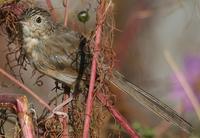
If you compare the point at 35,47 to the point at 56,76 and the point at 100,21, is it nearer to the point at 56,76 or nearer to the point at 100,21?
the point at 56,76

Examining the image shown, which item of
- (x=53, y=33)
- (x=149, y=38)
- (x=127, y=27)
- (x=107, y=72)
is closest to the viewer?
(x=107, y=72)

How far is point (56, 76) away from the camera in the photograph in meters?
3.04

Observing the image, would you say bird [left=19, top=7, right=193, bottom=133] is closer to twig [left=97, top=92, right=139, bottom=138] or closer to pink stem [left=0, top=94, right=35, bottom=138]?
twig [left=97, top=92, right=139, bottom=138]

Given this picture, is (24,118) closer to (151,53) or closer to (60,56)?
(60,56)

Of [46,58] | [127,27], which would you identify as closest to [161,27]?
[127,27]

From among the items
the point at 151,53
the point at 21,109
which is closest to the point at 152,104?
the point at 21,109

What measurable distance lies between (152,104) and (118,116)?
662 mm

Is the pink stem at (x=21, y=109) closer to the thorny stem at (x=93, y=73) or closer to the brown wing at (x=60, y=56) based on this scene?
the thorny stem at (x=93, y=73)

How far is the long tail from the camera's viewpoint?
2.46 meters

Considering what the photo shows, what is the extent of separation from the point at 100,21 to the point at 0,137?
1.97 feet

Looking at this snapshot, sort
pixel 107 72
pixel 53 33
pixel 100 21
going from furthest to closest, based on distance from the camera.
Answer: pixel 53 33 < pixel 107 72 < pixel 100 21

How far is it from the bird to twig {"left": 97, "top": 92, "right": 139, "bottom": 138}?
1.35 ft

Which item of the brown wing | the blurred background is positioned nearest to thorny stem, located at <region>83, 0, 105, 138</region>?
the blurred background

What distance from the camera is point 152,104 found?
8.66ft
